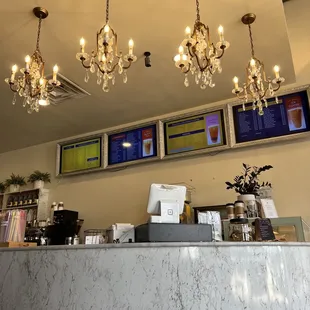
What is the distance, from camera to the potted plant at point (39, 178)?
5.40 m

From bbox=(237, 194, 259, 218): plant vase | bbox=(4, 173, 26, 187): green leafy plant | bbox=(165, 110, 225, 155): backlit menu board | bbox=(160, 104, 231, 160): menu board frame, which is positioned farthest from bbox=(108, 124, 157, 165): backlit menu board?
bbox=(4, 173, 26, 187): green leafy plant

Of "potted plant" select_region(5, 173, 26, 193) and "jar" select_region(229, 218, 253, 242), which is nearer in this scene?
"jar" select_region(229, 218, 253, 242)

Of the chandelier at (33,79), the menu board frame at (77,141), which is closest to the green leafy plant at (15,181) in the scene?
the menu board frame at (77,141)

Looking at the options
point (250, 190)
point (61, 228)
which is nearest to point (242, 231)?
point (250, 190)

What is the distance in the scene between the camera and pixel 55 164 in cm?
547

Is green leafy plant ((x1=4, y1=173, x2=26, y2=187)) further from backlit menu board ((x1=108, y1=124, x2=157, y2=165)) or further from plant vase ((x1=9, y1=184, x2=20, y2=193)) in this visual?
backlit menu board ((x1=108, y1=124, x2=157, y2=165))

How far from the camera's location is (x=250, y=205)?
319cm

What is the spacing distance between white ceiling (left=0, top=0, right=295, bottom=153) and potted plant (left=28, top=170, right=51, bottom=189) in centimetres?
111

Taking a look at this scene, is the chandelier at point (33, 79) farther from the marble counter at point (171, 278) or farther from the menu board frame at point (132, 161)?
the menu board frame at point (132, 161)

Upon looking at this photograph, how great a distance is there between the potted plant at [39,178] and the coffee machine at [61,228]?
83 cm

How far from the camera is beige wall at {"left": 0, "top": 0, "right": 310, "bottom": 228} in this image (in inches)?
146

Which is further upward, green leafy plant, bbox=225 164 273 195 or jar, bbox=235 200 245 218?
green leafy plant, bbox=225 164 273 195

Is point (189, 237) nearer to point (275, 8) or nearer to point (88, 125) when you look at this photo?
point (275, 8)

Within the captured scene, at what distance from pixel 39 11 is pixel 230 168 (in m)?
2.68
